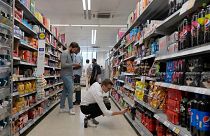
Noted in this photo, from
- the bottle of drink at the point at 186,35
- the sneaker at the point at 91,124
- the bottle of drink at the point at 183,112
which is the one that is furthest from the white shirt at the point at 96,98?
the bottle of drink at the point at 186,35

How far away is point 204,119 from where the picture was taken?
63.2 inches

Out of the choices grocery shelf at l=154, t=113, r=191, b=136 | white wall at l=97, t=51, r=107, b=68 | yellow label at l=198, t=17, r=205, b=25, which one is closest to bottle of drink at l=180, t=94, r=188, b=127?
grocery shelf at l=154, t=113, r=191, b=136

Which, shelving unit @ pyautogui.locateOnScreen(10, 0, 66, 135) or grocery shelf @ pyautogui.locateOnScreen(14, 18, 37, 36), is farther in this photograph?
grocery shelf @ pyautogui.locateOnScreen(14, 18, 37, 36)

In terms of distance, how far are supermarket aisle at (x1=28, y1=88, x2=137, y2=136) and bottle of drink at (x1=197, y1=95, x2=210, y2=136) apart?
2.48 meters

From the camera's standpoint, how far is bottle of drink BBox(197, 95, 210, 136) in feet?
5.24

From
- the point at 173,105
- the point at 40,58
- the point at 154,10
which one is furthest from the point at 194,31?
the point at 40,58

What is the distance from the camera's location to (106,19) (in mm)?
11344

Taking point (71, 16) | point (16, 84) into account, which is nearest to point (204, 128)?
point (16, 84)

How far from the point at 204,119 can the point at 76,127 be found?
3.18 m

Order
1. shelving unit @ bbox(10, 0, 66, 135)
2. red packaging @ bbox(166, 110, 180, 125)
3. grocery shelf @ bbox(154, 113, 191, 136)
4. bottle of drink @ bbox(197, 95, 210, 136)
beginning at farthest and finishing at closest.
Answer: shelving unit @ bbox(10, 0, 66, 135), red packaging @ bbox(166, 110, 180, 125), grocery shelf @ bbox(154, 113, 191, 136), bottle of drink @ bbox(197, 95, 210, 136)

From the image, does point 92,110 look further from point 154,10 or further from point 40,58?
point 154,10

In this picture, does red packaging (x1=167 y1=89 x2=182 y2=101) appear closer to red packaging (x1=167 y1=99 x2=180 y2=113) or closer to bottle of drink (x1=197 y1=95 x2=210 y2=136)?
red packaging (x1=167 y1=99 x2=180 y2=113)

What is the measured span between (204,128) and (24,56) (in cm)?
341

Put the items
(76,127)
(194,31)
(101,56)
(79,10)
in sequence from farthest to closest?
(101,56) < (79,10) < (76,127) < (194,31)
